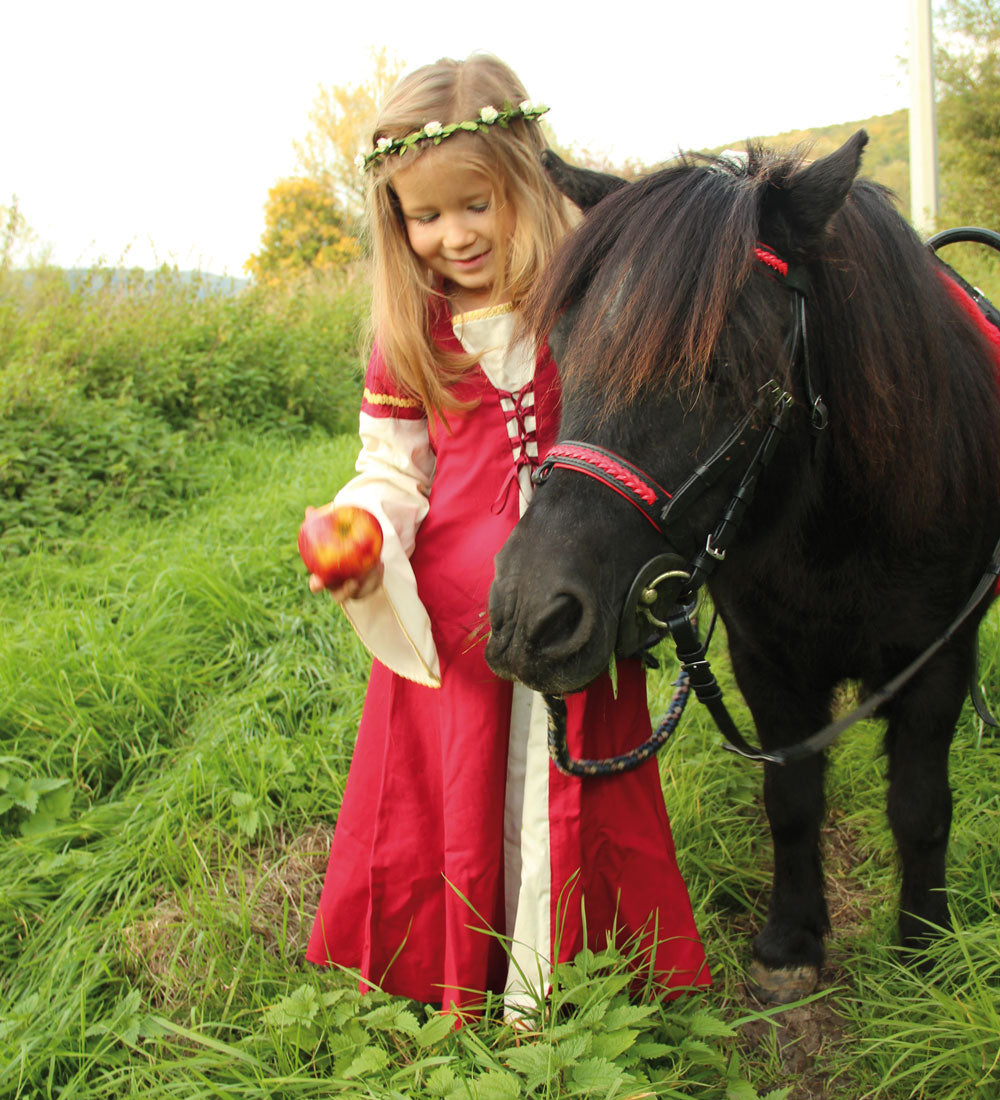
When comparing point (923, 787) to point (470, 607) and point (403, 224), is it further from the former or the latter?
point (403, 224)

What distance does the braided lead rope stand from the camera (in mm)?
1495

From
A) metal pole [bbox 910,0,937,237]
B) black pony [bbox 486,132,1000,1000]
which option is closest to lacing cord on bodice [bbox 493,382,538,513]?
black pony [bbox 486,132,1000,1000]

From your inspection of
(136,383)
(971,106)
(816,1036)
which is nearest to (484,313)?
(816,1036)

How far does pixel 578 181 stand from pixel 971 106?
16888 millimetres

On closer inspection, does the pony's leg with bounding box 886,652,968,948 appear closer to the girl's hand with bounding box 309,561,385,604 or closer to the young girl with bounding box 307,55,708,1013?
the young girl with bounding box 307,55,708,1013

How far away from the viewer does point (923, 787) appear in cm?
184

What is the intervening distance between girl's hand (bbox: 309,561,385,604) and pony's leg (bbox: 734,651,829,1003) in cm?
92

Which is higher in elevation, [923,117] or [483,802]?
[923,117]

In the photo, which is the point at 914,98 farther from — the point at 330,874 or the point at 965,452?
the point at 330,874

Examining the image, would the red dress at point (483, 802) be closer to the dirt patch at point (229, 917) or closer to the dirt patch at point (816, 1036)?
the dirt patch at point (816, 1036)

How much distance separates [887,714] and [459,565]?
3.43 ft

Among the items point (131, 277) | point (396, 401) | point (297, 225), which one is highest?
point (297, 225)

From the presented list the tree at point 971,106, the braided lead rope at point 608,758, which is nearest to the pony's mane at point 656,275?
the braided lead rope at point 608,758

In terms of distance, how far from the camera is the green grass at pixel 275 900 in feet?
5.13
